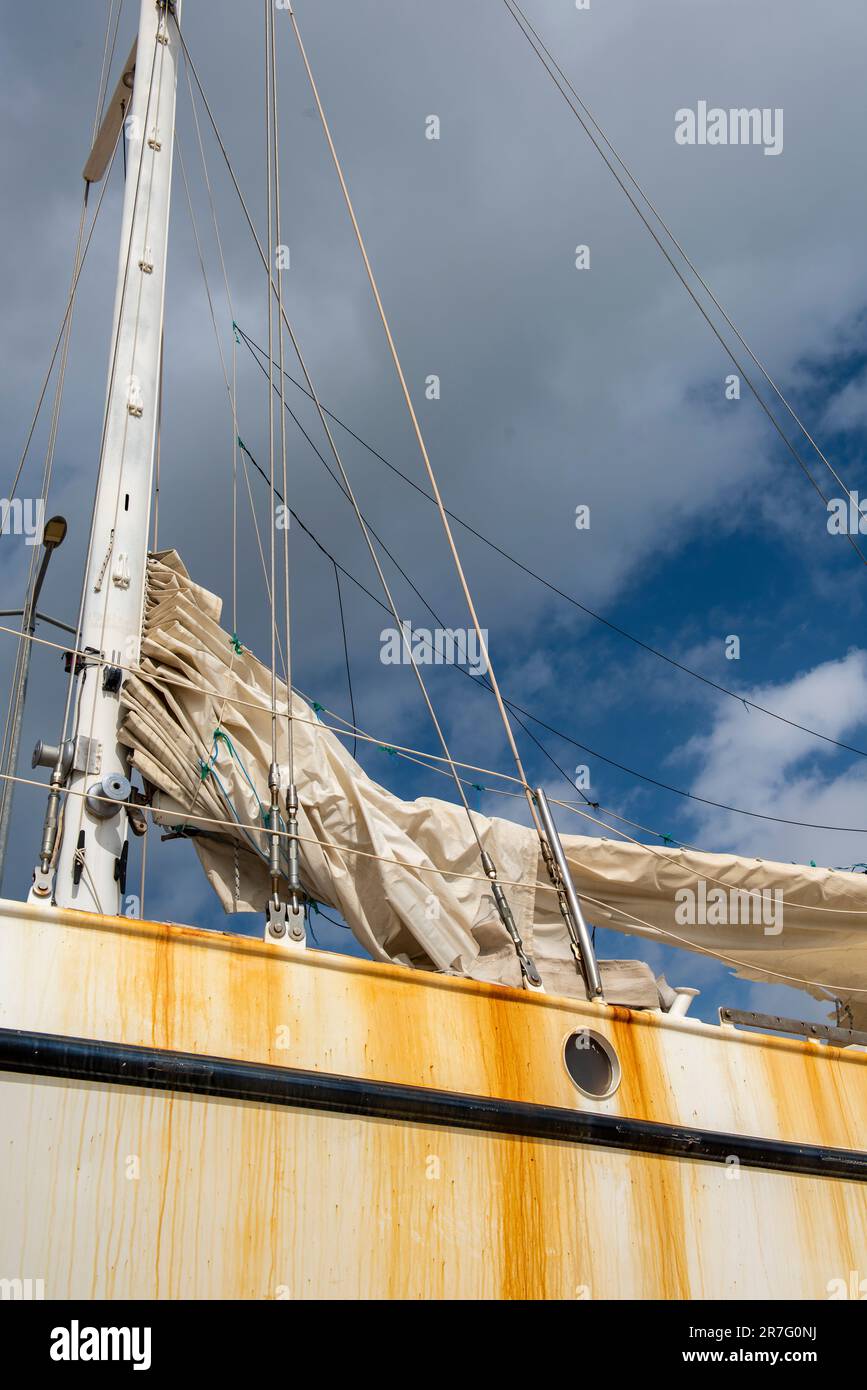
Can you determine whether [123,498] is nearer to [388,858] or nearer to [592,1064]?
[388,858]

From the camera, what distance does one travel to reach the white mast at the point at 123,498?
490cm

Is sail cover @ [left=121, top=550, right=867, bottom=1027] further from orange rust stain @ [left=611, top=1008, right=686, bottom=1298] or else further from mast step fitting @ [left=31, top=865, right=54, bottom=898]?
mast step fitting @ [left=31, top=865, right=54, bottom=898]

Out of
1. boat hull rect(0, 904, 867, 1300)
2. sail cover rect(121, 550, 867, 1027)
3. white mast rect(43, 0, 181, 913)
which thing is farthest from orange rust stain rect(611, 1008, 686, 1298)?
white mast rect(43, 0, 181, 913)

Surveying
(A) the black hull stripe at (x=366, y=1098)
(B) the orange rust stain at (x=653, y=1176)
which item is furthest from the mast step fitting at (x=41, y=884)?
(B) the orange rust stain at (x=653, y=1176)

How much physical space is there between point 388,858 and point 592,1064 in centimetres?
135

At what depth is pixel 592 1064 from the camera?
464cm

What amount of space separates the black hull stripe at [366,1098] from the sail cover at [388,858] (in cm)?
80

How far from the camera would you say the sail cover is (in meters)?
5.34

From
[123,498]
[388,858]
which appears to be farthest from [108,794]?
[123,498]

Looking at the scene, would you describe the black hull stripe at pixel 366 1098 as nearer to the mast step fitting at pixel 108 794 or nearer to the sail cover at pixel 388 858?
the sail cover at pixel 388 858
